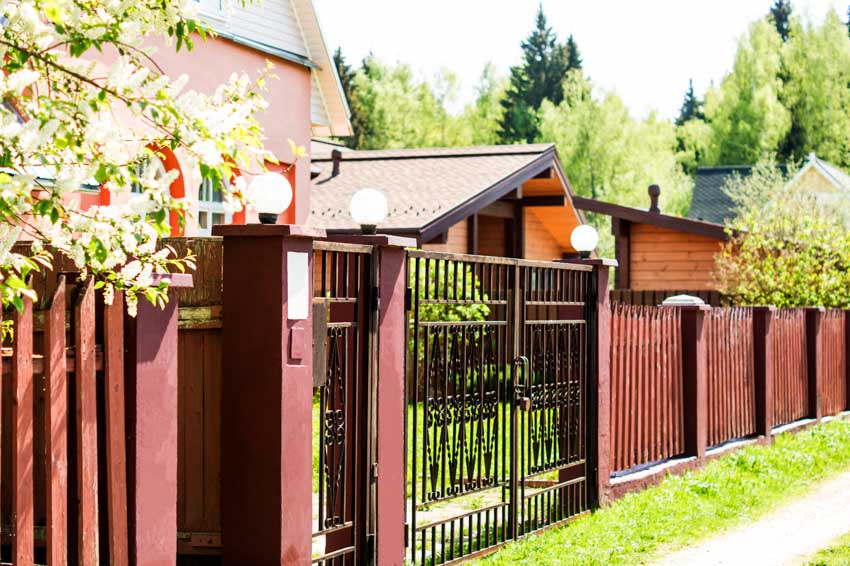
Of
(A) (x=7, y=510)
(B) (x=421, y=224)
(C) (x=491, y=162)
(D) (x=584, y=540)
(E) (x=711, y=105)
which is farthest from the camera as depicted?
(E) (x=711, y=105)

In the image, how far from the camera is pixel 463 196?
69.2ft

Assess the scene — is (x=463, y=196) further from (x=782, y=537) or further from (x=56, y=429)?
(x=56, y=429)

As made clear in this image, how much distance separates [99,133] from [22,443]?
1168 mm

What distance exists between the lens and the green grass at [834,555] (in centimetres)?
802

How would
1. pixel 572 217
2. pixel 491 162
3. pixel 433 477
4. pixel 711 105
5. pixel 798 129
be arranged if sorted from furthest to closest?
pixel 711 105, pixel 798 129, pixel 572 217, pixel 491 162, pixel 433 477

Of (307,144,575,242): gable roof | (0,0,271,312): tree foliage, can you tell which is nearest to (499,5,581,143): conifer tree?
(307,144,575,242): gable roof

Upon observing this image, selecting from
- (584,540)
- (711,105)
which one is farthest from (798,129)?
(584,540)

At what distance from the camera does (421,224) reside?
1948cm

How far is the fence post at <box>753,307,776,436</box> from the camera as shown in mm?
14383

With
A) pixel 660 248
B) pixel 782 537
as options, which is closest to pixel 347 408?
pixel 782 537

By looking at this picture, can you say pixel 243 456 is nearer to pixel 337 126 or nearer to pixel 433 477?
pixel 433 477

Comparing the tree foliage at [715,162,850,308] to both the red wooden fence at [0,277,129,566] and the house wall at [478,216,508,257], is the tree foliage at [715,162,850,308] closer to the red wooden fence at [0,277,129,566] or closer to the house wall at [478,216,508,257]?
the house wall at [478,216,508,257]

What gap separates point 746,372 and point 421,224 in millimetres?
6647

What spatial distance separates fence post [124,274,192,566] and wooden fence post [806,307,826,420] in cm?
1294
